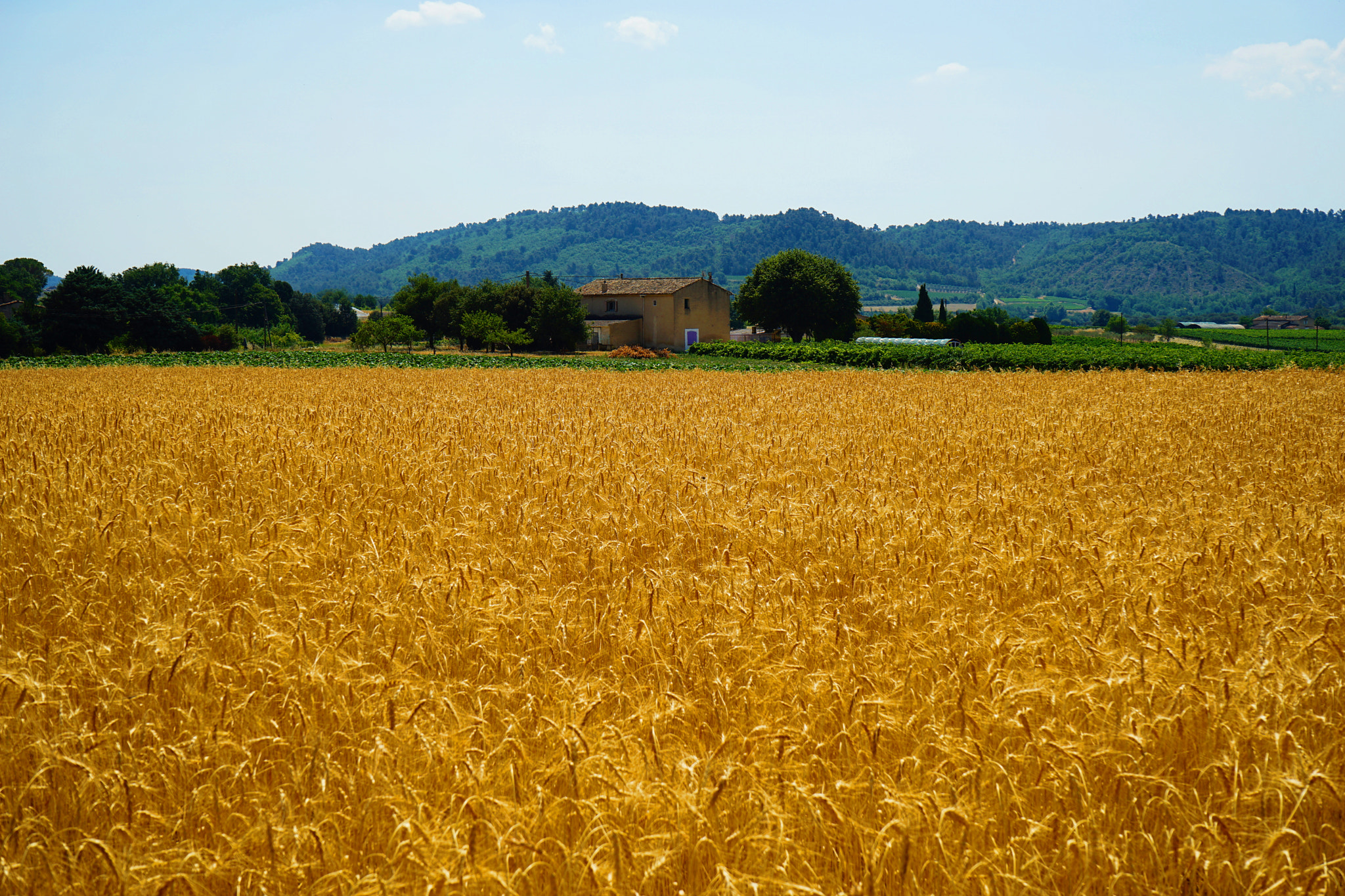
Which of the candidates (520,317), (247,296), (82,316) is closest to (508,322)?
(520,317)

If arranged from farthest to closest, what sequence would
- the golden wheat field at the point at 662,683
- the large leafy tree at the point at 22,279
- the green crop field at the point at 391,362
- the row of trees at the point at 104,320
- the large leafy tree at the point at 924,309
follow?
1. the large leafy tree at the point at 22,279
2. the large leafy tree at the point at 924,309
3. the row of trees at the point at 104,320
4. the green crop field at the point at 391,362
5. the golden wheat field at the point at 662,683

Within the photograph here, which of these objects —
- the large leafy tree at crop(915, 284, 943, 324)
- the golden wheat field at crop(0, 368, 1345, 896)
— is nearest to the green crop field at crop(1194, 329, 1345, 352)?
the large leafy tree at crop(915, 284, 943, 324)

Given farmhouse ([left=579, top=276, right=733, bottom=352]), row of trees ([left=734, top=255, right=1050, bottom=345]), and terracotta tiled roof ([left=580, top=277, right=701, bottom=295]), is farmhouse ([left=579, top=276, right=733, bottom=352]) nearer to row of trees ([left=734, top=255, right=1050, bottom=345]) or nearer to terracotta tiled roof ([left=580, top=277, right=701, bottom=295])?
terracotta tiled roof ([left=580, top=277, right=701, bottom=295])

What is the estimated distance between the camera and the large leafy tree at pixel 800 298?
265 ft

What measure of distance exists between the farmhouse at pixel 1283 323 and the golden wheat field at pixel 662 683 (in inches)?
6910

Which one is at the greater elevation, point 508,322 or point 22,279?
point 22,279

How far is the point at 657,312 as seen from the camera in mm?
81312

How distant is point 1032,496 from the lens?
25.8 feet

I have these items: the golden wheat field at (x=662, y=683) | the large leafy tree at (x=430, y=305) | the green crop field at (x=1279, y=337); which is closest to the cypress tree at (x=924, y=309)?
the green crop field at (x=1279, y=337)

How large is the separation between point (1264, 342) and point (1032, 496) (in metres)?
119

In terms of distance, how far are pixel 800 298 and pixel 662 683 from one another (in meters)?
80.4

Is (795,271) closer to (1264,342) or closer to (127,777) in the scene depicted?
(1264,342)

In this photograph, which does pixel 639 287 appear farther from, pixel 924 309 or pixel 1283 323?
pixel 1283 323

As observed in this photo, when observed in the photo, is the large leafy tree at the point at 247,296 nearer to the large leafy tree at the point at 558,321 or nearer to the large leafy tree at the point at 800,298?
the large leafy tree at the point at 558,321
